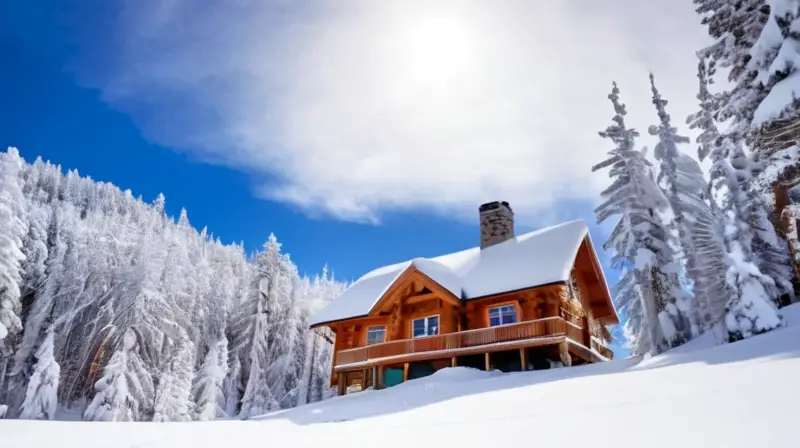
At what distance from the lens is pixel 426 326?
82.4 feet

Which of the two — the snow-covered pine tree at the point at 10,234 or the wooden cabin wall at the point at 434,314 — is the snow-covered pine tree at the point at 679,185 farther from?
the snow-covered pine tree at the point at 10,234

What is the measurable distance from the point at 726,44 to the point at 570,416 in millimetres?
16652

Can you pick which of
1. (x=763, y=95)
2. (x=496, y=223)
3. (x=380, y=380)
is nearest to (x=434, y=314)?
(x=380, y=380)

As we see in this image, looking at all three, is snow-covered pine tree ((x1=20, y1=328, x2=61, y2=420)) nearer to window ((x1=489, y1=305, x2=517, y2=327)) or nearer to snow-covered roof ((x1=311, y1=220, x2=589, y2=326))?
snow-covered roof ((x1=311, y1=220, x2=589, y2=326))

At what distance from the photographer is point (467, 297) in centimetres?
2367

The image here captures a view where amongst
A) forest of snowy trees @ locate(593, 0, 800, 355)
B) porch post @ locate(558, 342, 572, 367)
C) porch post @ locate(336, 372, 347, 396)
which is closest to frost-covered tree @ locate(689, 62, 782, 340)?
forest of snowy trees @ locate(593, 0, 800, 355)

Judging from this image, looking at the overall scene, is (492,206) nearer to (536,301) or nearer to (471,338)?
(536,301)

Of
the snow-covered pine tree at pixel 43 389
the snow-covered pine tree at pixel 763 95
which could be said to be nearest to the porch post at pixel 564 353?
the snow-covered pine tree at pixel 763 95

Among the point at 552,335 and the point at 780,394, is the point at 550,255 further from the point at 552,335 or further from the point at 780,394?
the point at 780,394

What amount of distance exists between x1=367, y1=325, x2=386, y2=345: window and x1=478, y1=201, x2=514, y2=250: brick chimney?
23.3 feet

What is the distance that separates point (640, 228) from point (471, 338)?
8272 millimetres

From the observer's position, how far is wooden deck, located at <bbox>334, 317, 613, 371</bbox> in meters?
20.9

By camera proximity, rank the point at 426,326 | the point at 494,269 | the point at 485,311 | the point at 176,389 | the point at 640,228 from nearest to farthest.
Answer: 1. the point at 640,228
2. the point at 485,311
3. the point at 494,269
4. the point at 426,326
5. the point at 176,389

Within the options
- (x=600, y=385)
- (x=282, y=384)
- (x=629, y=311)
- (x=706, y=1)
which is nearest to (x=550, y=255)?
(x=629, y=311)
